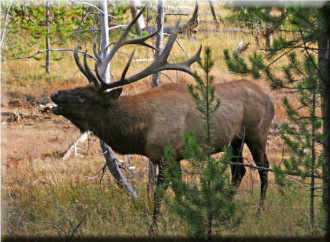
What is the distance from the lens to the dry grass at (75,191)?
6.18m

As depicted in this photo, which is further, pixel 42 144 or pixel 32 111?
pixel 32 111

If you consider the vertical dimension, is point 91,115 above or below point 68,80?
below

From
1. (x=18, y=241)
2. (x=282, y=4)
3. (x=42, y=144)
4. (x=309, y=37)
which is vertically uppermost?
(x=282, y=4)

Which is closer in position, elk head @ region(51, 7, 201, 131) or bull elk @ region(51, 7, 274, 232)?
elk head @ region(51, 7, 201, 131)

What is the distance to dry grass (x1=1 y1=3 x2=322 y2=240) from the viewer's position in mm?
6184

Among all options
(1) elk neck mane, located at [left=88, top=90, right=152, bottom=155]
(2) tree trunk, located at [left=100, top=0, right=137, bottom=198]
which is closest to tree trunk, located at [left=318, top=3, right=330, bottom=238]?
(1) elk neck mane, located at [left=88, top=90, right=152, bottom=155]

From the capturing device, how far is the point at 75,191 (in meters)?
7.80

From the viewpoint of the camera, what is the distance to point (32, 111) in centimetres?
1434

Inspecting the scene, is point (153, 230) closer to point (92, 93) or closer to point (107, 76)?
point (92, 93)

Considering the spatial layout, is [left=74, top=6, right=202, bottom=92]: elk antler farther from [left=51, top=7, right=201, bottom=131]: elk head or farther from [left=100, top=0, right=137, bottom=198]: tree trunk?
[left=100, top=0, right=137, bottom=198]: tree trunk

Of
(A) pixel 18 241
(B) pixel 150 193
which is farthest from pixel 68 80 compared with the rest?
(A) pixel 18 241

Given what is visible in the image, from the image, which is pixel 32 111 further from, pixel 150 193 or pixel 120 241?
pixel 120 241

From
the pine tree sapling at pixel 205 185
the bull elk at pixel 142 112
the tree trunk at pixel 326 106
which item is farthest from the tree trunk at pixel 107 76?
the tree trunk at pixel 326 106

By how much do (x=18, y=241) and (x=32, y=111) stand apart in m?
8.31
